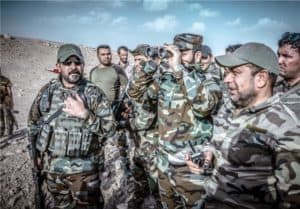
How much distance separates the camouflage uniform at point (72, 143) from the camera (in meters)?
3.32

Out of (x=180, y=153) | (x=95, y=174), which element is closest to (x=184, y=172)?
(x=180, y=153)

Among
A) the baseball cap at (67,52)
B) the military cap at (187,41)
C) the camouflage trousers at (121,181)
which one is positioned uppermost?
the military cap at (187,41)

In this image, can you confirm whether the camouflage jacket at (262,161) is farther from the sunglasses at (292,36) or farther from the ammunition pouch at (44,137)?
the ammunition pouch at (44,137)

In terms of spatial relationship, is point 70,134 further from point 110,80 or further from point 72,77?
point 110,80

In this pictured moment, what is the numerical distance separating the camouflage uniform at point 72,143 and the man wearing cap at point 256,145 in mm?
1535

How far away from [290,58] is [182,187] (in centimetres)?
156

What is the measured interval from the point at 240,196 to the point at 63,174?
193cm

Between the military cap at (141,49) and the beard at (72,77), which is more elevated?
the military cap at (141,49)

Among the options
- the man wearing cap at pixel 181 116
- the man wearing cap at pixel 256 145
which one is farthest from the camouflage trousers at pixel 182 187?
the man wearing cap at pixel 256 145

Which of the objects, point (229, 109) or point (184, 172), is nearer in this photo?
point (229, 109)

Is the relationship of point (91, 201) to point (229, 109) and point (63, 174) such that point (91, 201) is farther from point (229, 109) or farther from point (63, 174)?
point (229, 109)

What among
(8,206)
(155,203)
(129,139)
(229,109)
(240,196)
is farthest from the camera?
(129,139)

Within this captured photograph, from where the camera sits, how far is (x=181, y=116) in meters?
3.17

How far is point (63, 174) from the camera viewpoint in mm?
3344
